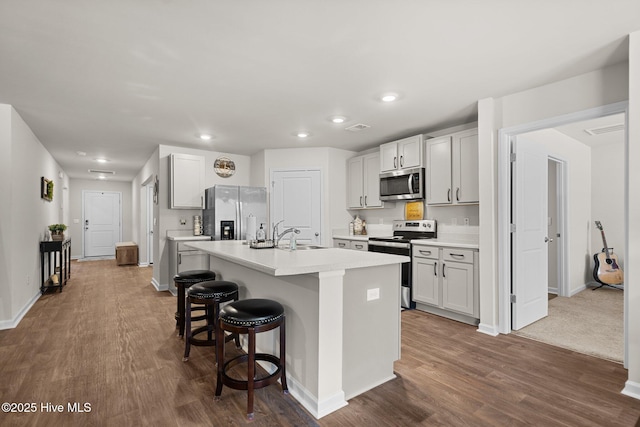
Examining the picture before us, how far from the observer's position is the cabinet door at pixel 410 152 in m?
4.36

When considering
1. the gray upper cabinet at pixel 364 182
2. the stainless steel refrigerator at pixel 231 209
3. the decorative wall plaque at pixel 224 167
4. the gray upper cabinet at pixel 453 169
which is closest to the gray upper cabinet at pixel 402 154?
the gray upper cabinet at pixel 453 169

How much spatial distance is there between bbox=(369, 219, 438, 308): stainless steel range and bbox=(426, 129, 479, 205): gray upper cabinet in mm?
426

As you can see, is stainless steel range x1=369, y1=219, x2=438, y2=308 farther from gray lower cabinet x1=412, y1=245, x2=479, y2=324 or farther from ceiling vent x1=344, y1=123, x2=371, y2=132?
ceiling vent x1=344, y1=123, x2=371, y2=132

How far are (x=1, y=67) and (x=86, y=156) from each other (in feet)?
13.7

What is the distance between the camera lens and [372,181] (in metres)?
5.19

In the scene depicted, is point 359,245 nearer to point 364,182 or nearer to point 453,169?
point 364,182

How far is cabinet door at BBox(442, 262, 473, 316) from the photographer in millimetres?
3557

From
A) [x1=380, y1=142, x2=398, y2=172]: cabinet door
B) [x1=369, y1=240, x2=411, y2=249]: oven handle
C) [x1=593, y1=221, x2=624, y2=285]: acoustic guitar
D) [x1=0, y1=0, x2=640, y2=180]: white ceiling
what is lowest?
[x1=593, y1=221, x2=624, y2=285]: acoustic guitar

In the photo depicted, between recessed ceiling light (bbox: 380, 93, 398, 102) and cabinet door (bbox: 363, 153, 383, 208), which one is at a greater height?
recessed ceiling light (bbox: 380, 93, 398, 102)

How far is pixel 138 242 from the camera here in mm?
8430

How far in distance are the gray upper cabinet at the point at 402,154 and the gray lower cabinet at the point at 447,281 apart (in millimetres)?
1202

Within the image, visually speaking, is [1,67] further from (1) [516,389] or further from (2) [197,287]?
(1) [516,389]

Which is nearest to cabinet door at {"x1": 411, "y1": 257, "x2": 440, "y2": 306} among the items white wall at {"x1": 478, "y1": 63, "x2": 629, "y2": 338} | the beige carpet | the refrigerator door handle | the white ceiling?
white wall at {"x1": 478, "y1": 63, "x2": 629, "y2": 338}

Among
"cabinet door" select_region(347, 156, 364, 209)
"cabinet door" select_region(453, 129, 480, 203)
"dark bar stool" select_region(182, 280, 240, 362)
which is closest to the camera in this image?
"dark bar stool" select_region(182, 280, 240, 362)
